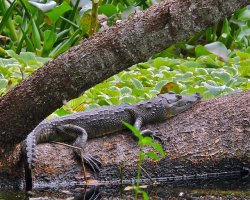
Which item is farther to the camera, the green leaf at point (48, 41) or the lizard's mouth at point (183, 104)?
the green leaf at point (48, 41)

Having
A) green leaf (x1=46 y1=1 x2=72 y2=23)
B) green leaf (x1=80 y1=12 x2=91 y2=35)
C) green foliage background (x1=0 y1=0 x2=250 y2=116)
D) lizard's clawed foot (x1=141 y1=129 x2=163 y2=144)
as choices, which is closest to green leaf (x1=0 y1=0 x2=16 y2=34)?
green foliage background (x1=0 y1=0 x2=250 y2=116)

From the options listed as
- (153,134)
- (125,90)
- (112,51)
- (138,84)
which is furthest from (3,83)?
(112,51)

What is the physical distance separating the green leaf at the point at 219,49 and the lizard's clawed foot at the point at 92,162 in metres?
3.07

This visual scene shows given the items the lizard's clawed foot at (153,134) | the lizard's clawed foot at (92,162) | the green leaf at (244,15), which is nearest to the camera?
the lizard's clawed foot at (92,162)

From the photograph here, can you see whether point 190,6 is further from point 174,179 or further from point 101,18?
point 101,18

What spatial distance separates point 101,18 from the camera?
30.2 feet

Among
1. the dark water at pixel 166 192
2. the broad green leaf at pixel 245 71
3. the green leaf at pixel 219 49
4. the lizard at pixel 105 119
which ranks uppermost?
the lizard at pixel 105 119

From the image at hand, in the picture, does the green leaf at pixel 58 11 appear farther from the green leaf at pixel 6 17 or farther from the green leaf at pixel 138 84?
the green leaf at pixel 138 84

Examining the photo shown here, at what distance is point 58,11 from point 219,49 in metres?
1.56

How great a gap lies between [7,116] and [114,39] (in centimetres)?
76

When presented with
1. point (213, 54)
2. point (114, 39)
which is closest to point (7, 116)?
point (114, 39)

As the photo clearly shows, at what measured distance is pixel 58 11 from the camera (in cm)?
820

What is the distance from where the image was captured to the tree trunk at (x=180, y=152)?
5324 millimetres

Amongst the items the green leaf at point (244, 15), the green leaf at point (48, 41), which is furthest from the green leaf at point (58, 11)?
the green leaf at point (244, 15)
